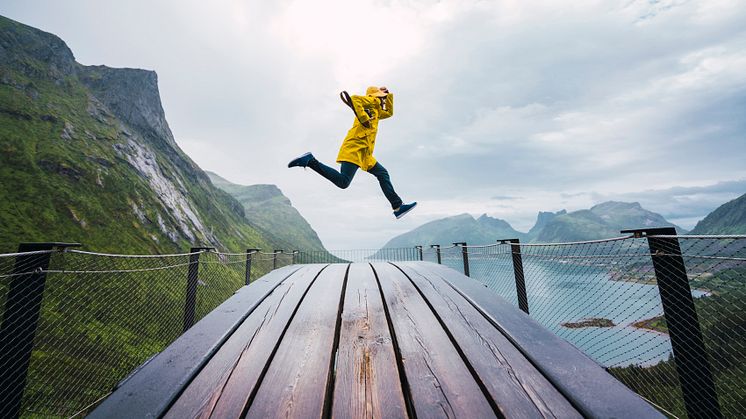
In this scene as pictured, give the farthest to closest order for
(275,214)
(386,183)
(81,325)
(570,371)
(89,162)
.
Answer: (275,214) < (89,162) < (81,325) < (386,183) < (570,371)

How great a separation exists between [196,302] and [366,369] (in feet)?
51.7

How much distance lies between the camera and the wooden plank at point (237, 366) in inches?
49.7

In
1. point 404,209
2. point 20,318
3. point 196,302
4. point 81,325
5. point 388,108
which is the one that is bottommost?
point 81,325

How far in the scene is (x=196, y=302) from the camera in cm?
1445

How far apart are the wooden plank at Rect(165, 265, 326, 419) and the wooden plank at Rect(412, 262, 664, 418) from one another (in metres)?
1.37

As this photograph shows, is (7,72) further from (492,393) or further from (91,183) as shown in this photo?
(492,393)

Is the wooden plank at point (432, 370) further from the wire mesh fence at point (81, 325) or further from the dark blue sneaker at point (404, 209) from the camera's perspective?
the dark blue sneaker at point (404, 209)

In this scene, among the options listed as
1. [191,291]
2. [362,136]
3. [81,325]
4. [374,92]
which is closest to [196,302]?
[191,291]

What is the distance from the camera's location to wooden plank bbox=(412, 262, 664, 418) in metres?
1.20

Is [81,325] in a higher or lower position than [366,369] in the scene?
lower

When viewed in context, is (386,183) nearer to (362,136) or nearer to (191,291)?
(362,136)

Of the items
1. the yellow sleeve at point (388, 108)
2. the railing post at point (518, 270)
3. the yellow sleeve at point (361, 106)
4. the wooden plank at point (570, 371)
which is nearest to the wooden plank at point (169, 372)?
the wooden plank at point (570, 371)

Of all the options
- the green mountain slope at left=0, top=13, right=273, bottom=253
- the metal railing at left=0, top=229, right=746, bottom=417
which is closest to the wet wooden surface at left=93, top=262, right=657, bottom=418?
the metal railing at left=0, top=229, right=746, bottom=417

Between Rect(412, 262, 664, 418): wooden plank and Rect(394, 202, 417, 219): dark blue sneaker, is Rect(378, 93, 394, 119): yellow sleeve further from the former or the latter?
Rect(412, 262, 664, 418): wooden plank
